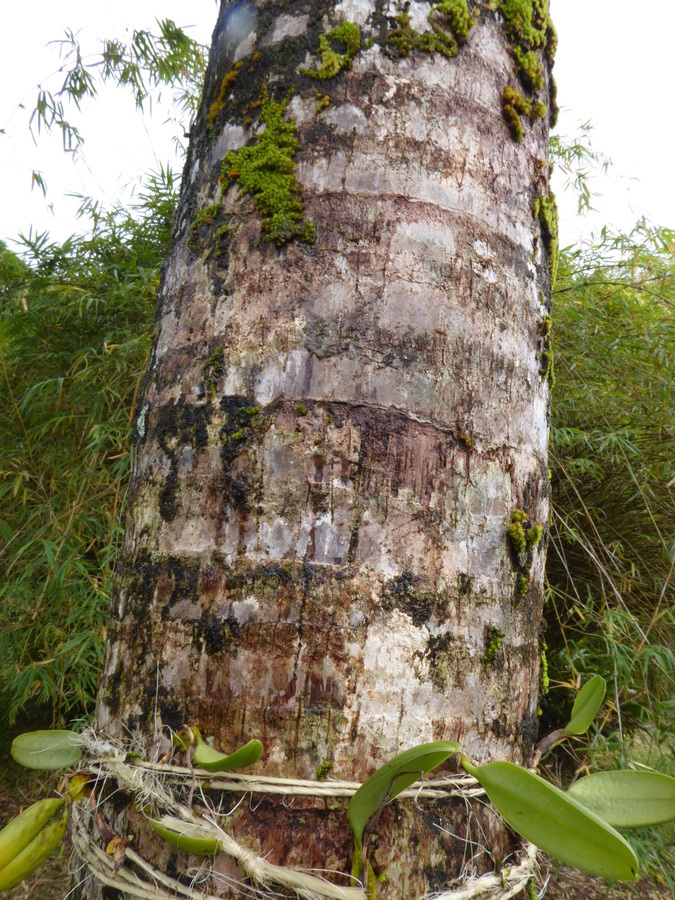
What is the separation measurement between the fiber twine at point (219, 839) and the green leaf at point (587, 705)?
145mm

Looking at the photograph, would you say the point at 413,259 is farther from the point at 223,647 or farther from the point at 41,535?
the point at 41,535

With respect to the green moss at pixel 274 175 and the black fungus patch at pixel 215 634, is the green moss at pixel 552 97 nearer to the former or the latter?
the green moss at pixel 274 175

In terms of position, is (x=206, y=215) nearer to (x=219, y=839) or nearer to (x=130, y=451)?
(x=219, y=839)

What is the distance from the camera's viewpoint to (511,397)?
2.37 ft

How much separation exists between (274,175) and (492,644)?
0.55m

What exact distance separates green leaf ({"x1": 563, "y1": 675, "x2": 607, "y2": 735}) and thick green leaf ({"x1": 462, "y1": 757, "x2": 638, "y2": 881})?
0.67ft

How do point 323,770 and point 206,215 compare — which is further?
point 206,215

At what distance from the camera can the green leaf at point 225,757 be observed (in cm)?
53

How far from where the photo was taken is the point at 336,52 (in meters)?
0.72

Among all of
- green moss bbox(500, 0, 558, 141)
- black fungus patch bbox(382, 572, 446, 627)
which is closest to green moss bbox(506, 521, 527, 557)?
black fungus patch bbox(382, 572, 446, 627)

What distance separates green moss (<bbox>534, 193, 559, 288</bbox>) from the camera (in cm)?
81

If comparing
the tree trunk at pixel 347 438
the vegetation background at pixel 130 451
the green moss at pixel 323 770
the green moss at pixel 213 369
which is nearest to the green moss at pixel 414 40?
the tree trunk at pixel 347 438

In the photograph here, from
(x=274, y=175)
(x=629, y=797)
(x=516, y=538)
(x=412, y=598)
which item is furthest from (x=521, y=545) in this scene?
(x=274, y=175)

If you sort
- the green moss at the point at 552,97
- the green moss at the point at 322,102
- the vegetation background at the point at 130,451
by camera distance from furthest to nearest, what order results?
the vegetation background at the point at 130,451
the green moss at the point at 552,97
the green moss at the point at 322,102
